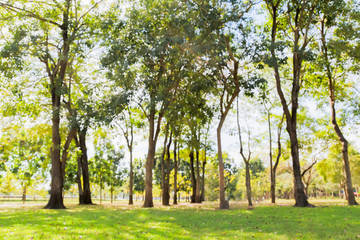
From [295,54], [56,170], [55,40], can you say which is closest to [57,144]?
[56,170]

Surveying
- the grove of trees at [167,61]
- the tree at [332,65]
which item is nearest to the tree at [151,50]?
the grove of trees at [167,61]

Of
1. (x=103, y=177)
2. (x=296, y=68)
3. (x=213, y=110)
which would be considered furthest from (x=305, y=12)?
(x=103, y=177)

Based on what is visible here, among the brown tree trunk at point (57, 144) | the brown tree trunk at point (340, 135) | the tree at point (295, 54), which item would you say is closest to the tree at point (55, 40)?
the brown tree trunk at point (57, 144)

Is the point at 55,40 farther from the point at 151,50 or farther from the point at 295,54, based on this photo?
the point at 295,54

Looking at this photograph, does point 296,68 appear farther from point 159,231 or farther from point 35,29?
point 35,29

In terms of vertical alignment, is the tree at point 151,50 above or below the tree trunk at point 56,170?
above

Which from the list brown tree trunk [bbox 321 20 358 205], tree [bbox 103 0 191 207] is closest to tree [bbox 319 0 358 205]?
brown tree trunk [bbox 321 20 358 205]

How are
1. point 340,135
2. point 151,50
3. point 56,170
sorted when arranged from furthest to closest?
1. point 56,170
2. point 340,135
3. point 151,50

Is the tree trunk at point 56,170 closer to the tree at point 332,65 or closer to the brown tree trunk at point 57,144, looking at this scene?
the brown tree trunk at point 57,144

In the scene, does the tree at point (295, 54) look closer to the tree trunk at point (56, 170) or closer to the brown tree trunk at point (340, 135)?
the brown tree trunk at point (340, 135)

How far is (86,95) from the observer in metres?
25.5

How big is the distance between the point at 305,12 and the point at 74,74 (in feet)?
65.3

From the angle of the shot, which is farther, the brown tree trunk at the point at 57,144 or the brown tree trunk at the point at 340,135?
the brown tree trunk at the point at 57,144

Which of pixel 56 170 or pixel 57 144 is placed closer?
pixel 57 144
